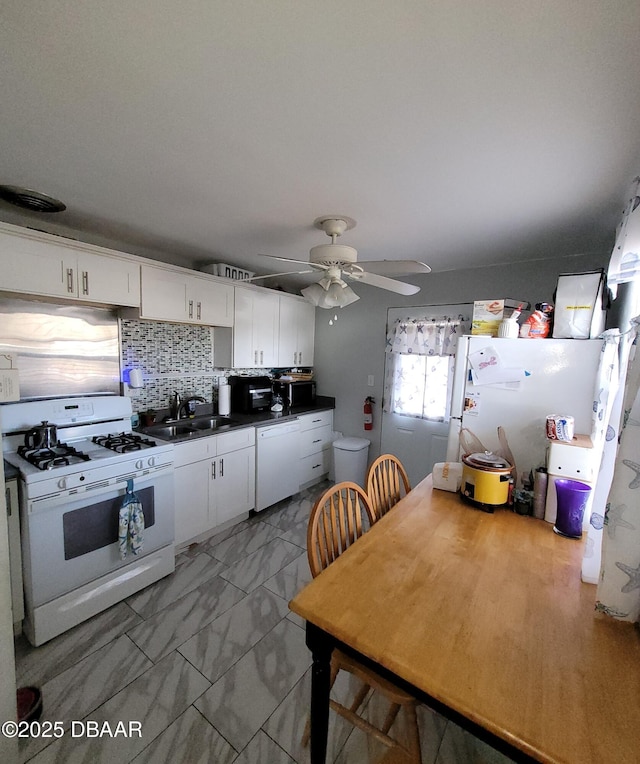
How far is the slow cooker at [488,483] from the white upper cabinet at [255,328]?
2232 mm

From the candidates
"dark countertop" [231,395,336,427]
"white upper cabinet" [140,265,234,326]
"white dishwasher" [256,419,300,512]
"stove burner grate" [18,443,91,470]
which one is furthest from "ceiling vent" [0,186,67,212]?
"white dishwasher" [256,419,300,512]

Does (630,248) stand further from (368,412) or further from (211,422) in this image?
(211,422)

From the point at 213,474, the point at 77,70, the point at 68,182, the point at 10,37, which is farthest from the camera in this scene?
the point at 213,474

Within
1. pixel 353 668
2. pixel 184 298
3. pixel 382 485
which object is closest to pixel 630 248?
pixel 382 485

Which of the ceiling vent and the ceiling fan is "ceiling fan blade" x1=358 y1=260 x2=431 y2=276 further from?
the ceiling vent

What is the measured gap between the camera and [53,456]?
185 cm

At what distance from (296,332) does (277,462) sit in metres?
1.47

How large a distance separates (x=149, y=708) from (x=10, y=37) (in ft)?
7.75

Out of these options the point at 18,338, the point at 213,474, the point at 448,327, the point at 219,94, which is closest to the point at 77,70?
the point at 219,94

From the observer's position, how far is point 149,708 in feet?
4.62

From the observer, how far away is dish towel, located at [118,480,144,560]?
189 centimetres

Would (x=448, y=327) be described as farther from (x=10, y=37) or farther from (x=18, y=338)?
(x=18, y=338)

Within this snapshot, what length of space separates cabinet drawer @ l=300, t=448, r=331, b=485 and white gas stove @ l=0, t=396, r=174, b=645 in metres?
1.54

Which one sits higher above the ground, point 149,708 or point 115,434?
point 115,434
